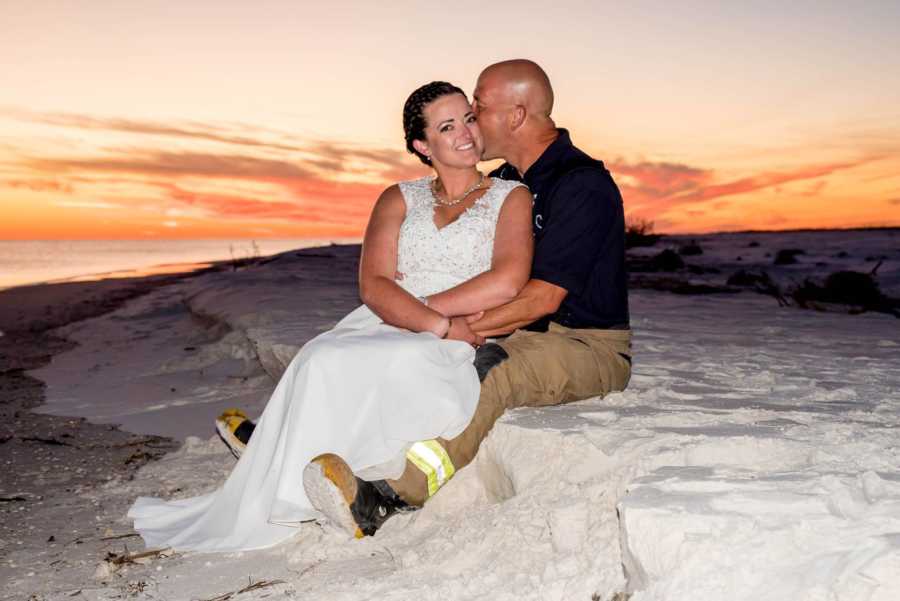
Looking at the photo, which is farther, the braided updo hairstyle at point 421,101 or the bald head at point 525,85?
the bald head at point 525,85

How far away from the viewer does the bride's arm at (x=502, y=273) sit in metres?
3.56

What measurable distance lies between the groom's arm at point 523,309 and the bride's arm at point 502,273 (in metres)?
0.05

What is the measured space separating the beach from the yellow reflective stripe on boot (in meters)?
0.21

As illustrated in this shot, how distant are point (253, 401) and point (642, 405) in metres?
3.38

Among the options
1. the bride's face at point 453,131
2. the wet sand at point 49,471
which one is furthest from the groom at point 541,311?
the wet sand at point 49,471

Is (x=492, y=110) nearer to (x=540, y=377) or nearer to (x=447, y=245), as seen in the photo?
(x=447, y=245)

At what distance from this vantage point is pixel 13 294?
1652cm

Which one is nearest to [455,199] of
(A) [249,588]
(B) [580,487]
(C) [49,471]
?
(B) [580,487]

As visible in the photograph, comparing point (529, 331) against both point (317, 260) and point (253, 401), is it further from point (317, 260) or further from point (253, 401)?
point (317, 260)

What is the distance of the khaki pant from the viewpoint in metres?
3.20

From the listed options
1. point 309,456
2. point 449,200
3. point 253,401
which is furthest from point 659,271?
point 309,456

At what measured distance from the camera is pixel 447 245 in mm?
3762

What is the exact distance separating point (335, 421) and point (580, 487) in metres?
1.01

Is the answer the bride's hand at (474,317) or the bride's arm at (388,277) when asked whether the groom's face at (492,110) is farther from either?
the bride's hand at (474,317)
